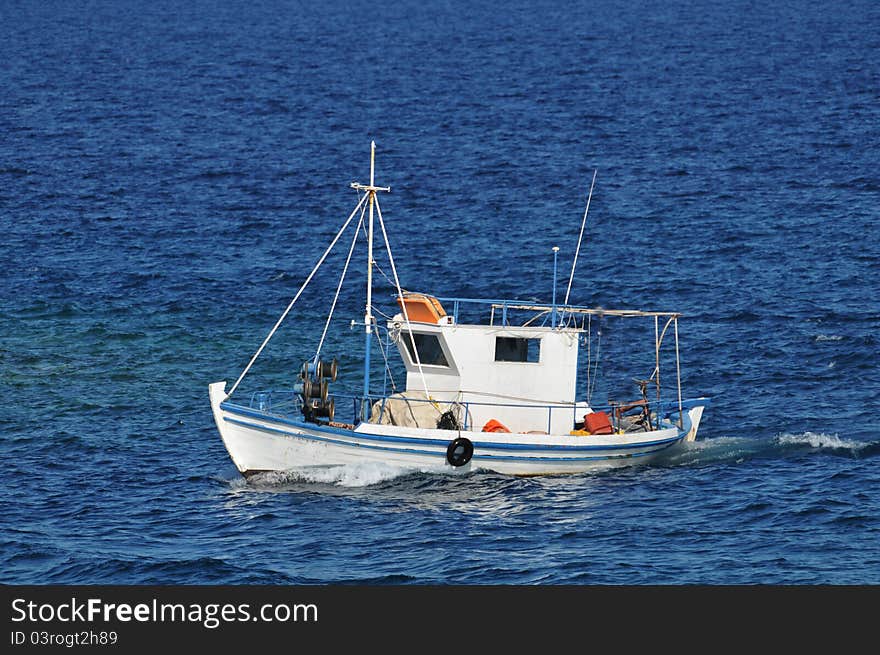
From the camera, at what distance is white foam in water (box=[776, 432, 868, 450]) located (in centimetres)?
5028

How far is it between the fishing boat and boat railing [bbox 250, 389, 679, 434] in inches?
2.8

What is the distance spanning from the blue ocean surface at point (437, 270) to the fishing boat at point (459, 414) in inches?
34.0

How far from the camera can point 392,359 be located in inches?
2457

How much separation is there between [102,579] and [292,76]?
105 metres

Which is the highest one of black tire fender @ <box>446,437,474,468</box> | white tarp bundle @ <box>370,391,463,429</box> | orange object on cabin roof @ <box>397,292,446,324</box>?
orange object on cabin roof @ <box>397,292,446,324</box>

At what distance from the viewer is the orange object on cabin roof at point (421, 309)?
49969mm

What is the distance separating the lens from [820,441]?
50688 millimetres

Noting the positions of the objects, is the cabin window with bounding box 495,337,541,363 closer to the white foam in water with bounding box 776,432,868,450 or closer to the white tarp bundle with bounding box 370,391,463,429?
the white tarp bundle with bounding box 370,391,463,429

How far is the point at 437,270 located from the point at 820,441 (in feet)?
94.7

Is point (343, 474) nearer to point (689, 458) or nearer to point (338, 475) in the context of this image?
point (338, 475)

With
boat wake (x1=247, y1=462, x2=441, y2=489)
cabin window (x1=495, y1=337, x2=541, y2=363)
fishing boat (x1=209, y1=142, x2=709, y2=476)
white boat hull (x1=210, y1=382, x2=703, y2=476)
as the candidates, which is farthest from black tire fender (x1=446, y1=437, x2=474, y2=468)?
cabin window (x1=495, y1=337, x2=541, y2=363)

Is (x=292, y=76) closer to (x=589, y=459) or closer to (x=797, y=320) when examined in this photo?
(x=797, y=320)

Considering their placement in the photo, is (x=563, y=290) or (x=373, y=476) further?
(x=563, y=290)
